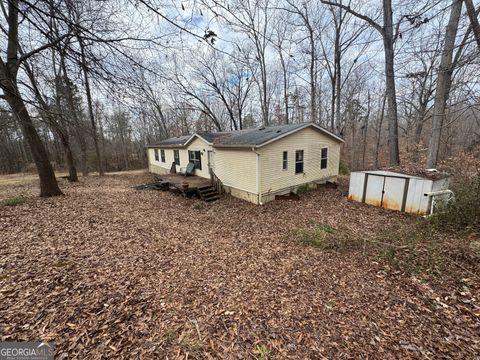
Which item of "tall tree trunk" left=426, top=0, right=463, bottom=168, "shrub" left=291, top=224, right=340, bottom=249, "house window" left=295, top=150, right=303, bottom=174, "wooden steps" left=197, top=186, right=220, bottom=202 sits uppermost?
"tall tree trunk" left=426, top=0, right=463, bottom=168

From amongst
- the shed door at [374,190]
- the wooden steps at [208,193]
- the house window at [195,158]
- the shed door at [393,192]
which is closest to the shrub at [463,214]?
the shed door at [393,192]


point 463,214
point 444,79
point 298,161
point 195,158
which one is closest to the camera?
point 463,214

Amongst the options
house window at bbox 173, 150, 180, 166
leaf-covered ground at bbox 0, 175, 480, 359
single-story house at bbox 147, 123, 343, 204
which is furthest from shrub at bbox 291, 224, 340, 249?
house window at bbox 173, 150, 180, 166

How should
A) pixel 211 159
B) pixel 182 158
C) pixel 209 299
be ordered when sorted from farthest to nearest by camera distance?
1. pixel 182 158
2. pixel 211 159
3. pixel 209 299

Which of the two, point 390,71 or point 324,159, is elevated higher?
point 390,71

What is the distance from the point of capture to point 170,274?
403cm

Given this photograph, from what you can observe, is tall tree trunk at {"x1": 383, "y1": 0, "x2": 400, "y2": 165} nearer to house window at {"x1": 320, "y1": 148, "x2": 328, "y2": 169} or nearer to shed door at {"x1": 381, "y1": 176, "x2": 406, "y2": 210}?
house window at {"x1": 320, "y1": 148, "x2": 328, "y2": 169}

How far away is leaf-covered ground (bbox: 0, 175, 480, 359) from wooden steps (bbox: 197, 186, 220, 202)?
14.9 feet

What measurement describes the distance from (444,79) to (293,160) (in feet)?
22.1

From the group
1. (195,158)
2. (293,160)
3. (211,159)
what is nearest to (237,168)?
(211,159)

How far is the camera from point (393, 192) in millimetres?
7723

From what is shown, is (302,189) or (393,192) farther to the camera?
(302,189)

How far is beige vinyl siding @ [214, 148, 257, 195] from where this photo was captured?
31.2 feet

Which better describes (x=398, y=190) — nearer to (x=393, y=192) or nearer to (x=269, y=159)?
(x=393, y=192)
